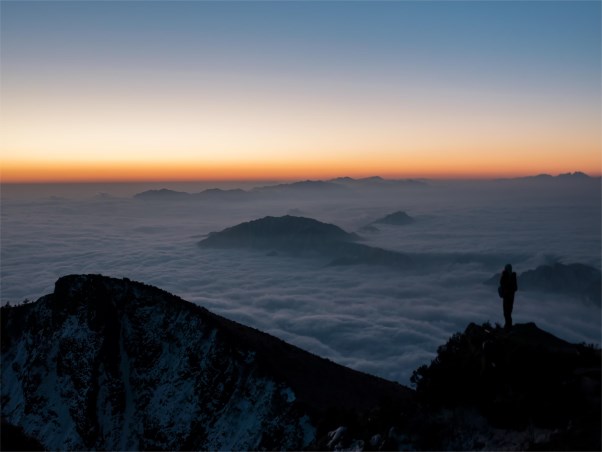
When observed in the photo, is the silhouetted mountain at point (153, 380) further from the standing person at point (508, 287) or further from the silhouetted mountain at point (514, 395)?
the standing person at point (508, 287)

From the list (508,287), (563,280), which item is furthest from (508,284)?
(563,280)

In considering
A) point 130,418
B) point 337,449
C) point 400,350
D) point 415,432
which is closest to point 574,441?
point 415,432

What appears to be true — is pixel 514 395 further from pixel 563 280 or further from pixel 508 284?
pixel 563 280

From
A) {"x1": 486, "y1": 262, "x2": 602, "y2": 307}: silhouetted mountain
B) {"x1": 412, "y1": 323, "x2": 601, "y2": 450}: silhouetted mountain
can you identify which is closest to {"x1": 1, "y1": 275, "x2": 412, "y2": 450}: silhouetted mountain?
{"x1": 412, "y1": 323, "x2": 601, "y2": 450}: silhouetted mountain

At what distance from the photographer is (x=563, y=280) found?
17125 centimetres

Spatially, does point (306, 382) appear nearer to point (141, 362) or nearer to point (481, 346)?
point (141, 362)

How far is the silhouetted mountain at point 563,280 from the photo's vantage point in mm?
163750

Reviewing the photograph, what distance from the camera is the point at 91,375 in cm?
3022

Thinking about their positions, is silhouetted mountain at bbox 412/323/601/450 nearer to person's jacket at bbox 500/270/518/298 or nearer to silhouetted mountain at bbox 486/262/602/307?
person's jacket at bbox 500/270/518/298

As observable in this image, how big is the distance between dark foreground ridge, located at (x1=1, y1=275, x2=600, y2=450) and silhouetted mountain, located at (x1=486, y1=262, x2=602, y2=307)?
544 feet

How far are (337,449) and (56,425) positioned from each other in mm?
24165

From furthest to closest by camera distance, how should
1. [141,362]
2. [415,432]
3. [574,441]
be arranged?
[141,362], [415,432], [574,441]

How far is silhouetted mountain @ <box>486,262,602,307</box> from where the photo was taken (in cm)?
16375

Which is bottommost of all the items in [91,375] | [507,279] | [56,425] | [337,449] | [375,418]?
[56,425]
